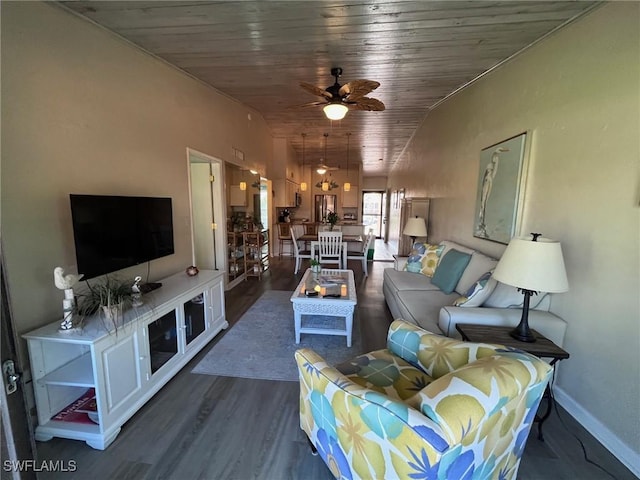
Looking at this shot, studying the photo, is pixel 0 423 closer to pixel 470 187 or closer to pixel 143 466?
pixel 143 466

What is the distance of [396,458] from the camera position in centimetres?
101

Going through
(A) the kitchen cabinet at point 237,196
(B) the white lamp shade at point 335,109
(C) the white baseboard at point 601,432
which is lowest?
(C) the white baseboard at point 601,432

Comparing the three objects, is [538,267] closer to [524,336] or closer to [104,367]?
[524,336]

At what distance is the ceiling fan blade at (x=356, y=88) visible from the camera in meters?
2.67

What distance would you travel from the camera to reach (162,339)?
7.31 ft

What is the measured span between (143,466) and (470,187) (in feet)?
12.8

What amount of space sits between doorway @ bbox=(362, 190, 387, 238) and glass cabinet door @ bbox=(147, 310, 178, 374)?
11020mm

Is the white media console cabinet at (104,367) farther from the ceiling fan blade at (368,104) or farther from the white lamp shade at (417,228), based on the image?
the white lamp shade at (417,228)

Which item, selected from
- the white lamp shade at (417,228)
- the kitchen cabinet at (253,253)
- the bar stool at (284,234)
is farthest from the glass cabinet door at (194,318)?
the bar stool at (284,234)

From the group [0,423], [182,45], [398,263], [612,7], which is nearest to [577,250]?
[612,7]

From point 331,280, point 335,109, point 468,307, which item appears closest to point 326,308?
point 331,280

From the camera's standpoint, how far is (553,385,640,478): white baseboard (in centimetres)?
153

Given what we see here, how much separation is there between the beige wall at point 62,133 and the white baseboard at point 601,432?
357 centimetres

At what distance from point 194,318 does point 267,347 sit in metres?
0.76
